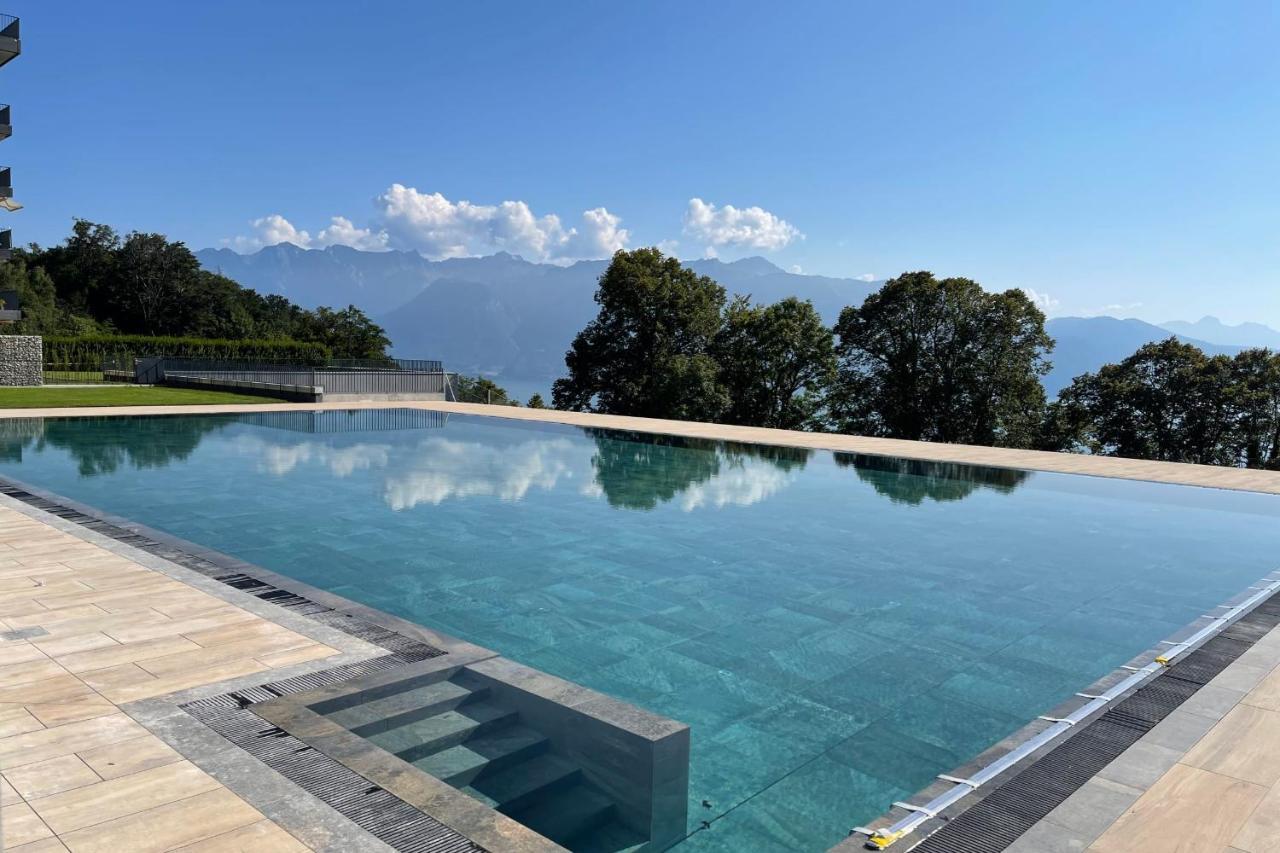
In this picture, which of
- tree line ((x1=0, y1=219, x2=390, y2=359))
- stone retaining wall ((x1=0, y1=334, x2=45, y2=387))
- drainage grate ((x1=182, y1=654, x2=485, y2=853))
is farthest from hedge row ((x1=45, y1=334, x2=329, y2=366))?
drainage grate ((x1=182, y1=654, x2=485, y2=853))

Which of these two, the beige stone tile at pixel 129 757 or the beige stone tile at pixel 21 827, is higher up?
the beige stone tile at pixel 21 827

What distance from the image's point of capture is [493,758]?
3.36 m

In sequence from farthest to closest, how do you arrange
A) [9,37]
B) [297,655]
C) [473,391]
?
1. [473,391]
2. [9,37]
3. [297,655]

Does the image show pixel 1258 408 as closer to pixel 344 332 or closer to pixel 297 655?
pixel 297 655

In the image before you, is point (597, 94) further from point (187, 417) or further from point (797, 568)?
point (797, 568)

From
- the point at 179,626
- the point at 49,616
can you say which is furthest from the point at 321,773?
the point at 49,616

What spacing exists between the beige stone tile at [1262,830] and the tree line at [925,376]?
2357 cm

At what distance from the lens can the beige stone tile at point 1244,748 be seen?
3.20 metres

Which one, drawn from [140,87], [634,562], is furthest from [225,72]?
[634,562]

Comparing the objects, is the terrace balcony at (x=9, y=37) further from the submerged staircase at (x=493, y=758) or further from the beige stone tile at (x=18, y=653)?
the submerged staircase at (x=493, y=758)

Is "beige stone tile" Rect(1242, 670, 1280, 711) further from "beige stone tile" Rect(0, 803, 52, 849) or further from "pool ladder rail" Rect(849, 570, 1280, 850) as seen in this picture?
"beige stone tile" Rect(0, 803, 52, 849)

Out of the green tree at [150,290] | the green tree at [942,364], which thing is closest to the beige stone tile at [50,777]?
the green tree at [942,364]

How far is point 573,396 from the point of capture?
34750mm

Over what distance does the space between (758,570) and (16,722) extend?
5.11 m
